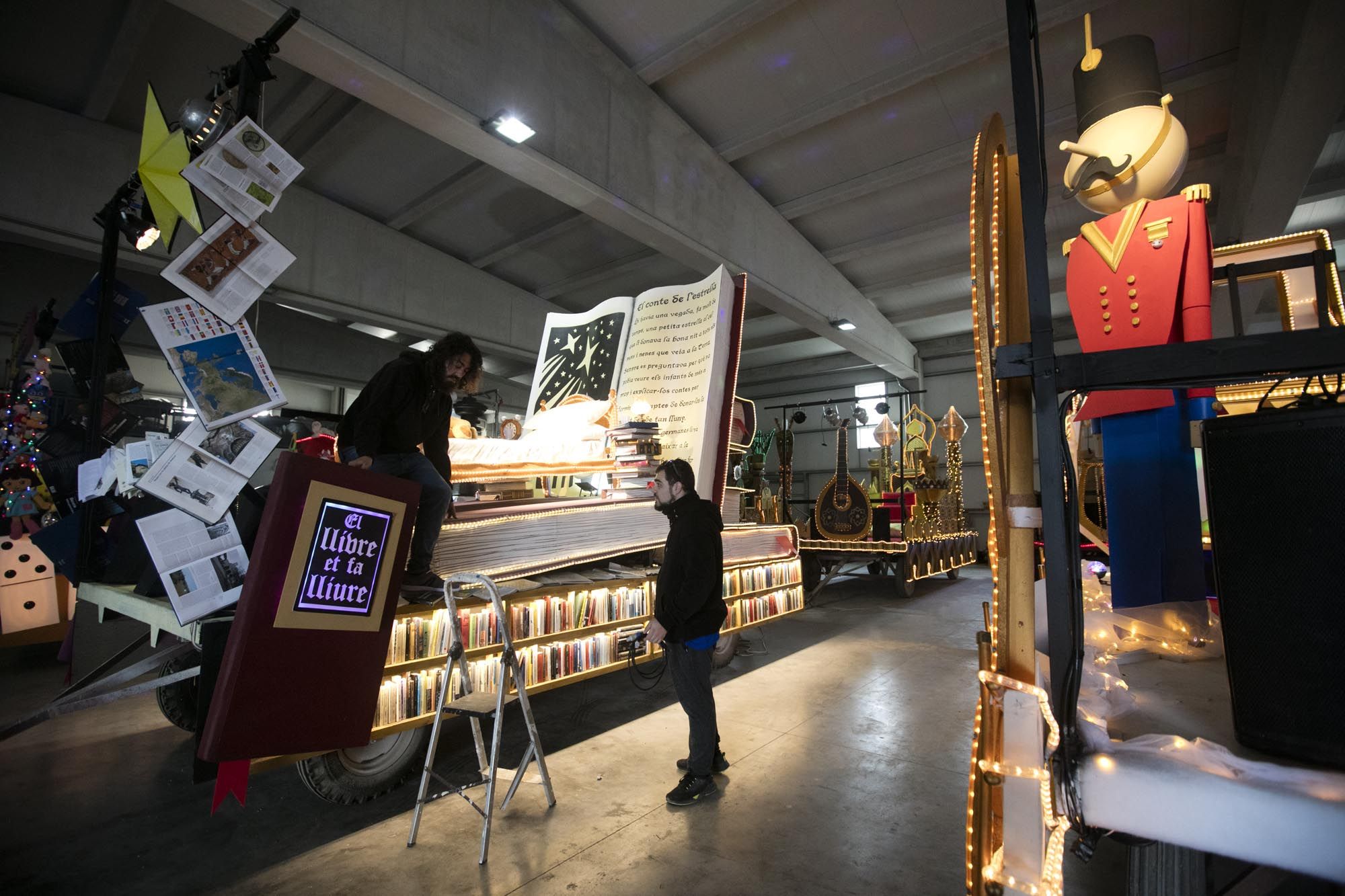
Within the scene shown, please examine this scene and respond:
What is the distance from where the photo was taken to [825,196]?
8.86 m

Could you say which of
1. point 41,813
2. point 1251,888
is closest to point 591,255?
point 41,813

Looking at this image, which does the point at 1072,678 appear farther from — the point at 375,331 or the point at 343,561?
the point at 375,331

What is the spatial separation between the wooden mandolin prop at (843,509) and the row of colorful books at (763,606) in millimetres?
2415

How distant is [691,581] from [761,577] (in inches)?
98.6

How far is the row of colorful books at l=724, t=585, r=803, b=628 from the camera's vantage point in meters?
5.01

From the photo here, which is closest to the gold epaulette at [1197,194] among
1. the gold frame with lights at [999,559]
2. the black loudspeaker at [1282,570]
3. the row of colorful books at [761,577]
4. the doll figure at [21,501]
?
the gold frame with lights at [999,559]

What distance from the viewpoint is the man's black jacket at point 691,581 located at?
9.98 ft

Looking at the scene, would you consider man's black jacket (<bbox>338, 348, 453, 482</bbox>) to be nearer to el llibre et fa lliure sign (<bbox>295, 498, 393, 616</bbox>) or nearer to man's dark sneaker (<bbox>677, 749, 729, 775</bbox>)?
el llibre et fa lliure sign (<bbox>295, 498, 393, 616</bbox>)

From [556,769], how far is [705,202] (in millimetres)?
6639

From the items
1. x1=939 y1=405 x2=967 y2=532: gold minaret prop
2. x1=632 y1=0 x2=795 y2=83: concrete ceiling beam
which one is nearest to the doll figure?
x1=632 y1=0 x2=795 y2=83: concrete ceiling beam

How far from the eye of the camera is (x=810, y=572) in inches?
336

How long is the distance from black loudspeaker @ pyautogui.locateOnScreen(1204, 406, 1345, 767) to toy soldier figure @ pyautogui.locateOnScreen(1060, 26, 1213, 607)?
1154mm

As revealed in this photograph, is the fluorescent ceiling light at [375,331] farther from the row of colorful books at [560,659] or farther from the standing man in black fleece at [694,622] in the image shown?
the standing man in black fleece at [694,622]

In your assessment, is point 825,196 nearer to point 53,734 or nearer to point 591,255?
point 591,255
